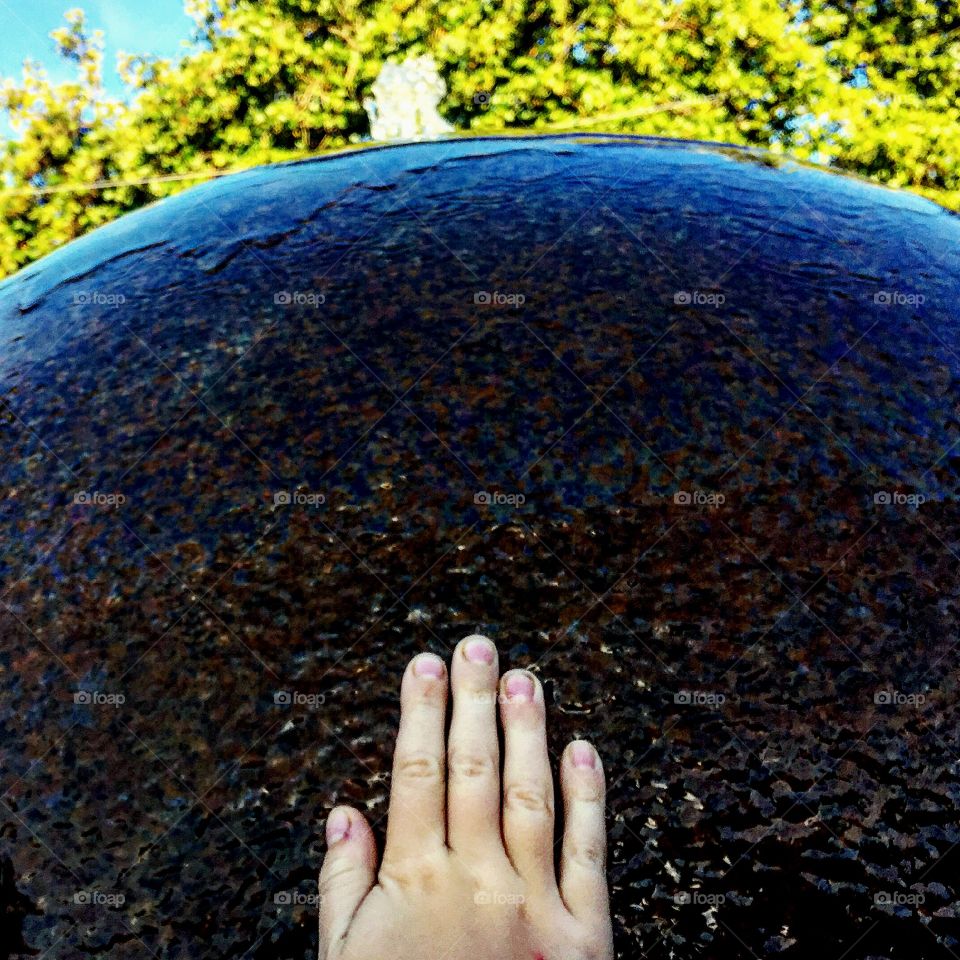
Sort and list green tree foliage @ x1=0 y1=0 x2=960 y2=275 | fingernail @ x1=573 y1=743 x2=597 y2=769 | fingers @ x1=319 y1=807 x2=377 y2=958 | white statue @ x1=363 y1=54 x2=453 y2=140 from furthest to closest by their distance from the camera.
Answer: green tree foliage @ x1=0 y1=0 x2=960 y2=275
white statue @ x1=363 y1=54 x2=453 y2=140
fingernail @ x1=573 y1=743 x2=597 y2=769
fingers @ x1=319 y1=807 x2=377 y2=958

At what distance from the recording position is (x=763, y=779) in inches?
59.6

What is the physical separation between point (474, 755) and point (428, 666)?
0.68 ft

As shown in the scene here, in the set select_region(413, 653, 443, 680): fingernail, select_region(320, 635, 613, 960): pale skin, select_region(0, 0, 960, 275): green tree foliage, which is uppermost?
select_region(413, 653, 443, 680): fingernail

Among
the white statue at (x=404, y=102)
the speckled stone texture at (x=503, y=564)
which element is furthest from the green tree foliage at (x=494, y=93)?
the speckled stone texture at (x=503, y=564)

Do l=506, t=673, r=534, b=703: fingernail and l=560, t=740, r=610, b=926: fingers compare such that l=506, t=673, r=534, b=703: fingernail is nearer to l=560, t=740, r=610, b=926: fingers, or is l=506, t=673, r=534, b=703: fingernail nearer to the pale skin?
the pale skin

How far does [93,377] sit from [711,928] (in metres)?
2.01

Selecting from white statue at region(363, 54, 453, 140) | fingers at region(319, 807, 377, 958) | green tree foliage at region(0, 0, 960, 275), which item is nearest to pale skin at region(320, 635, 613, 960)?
fingers at region(319, 807, 377, 958)

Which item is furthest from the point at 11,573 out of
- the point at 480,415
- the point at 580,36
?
the point at 580,36

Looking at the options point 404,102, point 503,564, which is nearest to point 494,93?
point 404,102

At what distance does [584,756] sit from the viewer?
1.54m

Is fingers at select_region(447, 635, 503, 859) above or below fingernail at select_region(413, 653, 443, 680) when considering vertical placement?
below

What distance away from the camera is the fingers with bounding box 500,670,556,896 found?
5.10 ft

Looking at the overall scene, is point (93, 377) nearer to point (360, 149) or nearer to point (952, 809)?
point (360, 149)

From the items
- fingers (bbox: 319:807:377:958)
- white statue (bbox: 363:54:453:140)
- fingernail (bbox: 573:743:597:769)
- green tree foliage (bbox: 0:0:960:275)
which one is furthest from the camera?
green tree foliage (bbox: 0:0:960:275)
